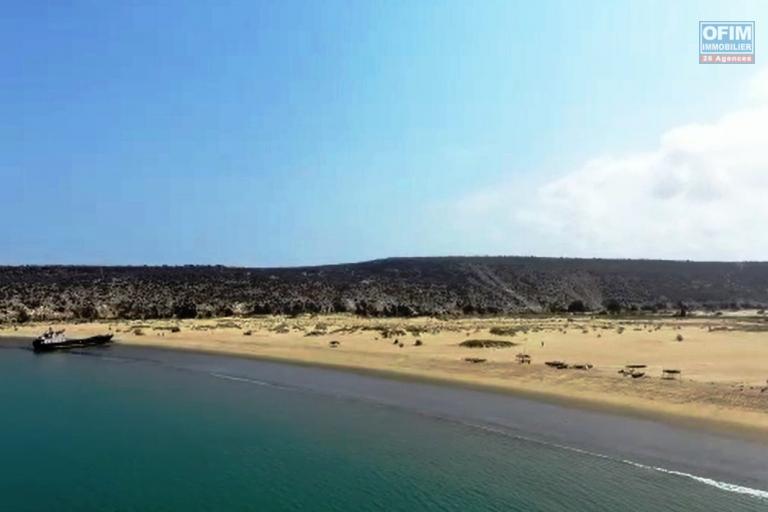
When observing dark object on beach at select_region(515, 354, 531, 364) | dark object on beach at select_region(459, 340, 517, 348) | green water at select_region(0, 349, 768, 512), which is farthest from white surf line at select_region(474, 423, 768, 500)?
dark object on beach at select_region(459, 340, 517, 348)

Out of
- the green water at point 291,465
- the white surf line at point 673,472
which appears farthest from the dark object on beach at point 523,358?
the white surf line at point 673,472

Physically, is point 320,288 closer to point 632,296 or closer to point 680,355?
point 632,296

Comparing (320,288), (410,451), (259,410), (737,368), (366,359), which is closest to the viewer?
(410,451)

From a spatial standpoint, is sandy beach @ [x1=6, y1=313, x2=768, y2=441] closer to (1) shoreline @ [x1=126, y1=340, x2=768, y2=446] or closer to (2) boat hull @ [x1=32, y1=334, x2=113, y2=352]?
(1) shoreline @ [x1=126, y1=340, x2=768, y2=446]

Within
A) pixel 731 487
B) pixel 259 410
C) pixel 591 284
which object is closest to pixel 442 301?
pixel 591 284

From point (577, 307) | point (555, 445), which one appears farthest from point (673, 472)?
point (577, 307)

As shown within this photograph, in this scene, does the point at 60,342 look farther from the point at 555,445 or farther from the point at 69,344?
the point at 555,445
